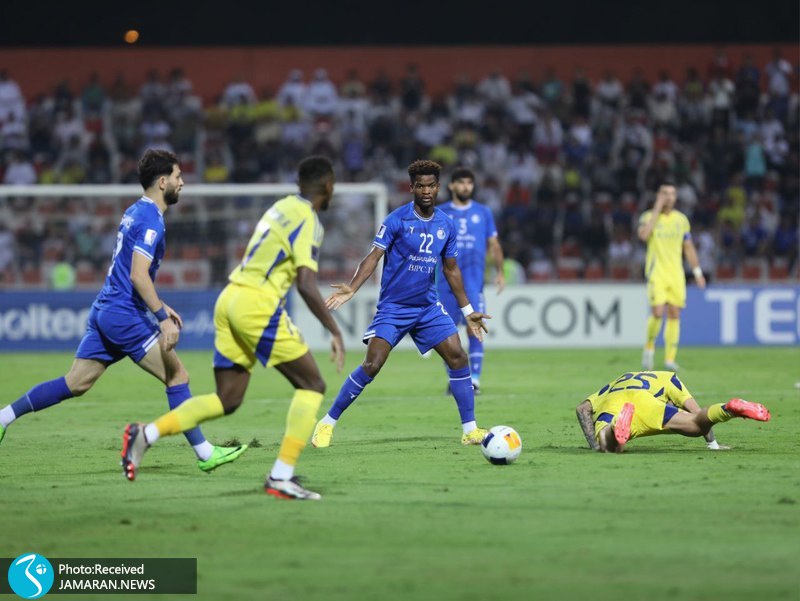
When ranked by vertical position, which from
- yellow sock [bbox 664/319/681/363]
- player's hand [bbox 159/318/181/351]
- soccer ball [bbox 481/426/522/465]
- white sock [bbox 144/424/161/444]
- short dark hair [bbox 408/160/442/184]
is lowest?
yellow sock [bbox 664/319/681/363]

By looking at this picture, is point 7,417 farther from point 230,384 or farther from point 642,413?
point 642,413

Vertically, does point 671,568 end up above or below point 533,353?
above

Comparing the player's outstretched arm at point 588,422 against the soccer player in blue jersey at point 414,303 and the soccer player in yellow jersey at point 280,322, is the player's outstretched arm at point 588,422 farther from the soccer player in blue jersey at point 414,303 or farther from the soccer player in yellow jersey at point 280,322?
the soccer player in yellow jersey at point 280,322

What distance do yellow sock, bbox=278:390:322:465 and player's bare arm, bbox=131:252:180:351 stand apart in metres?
1.18

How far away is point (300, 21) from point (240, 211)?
7108 millimetres

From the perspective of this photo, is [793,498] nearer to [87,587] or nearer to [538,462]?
[538,462]

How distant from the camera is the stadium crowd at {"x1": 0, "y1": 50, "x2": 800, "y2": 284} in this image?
25922 millimetres

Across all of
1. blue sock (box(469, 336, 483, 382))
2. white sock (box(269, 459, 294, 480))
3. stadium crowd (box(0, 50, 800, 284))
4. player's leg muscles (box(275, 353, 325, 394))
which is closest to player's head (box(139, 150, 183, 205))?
player's leg muscles (box(275, 353, 325, 394))

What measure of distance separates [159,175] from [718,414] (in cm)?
421

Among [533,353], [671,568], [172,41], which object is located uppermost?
[172,41]

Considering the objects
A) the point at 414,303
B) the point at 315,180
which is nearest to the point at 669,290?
the point at 414,303

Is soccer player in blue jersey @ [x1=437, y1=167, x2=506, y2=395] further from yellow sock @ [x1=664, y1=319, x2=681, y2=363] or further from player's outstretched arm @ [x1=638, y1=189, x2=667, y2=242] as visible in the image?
yellow sock @ [x1=664, y1=319, x2=681, y2=363]

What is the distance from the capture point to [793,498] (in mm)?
7531

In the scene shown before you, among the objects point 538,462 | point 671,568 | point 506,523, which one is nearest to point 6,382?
point 538,462
